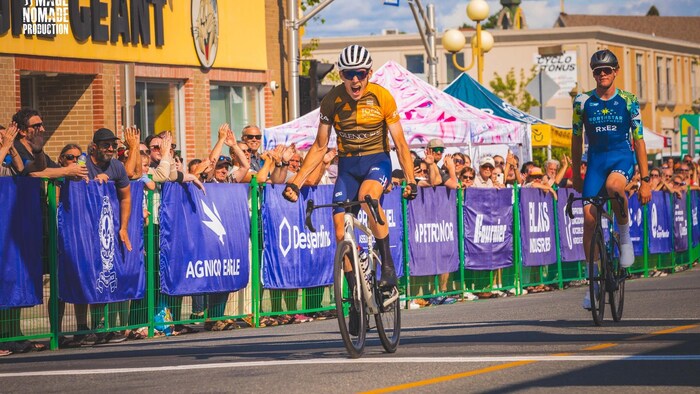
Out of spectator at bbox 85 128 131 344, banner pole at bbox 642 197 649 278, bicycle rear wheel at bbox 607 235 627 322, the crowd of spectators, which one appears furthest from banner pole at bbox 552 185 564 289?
spectator at bbox 85 128 131 344

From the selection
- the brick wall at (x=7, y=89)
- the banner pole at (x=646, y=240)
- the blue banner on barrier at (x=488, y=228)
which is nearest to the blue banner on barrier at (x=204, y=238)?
the blue banner on barrier at (x=488, y=228)

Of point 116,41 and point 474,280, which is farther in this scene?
point 116,41

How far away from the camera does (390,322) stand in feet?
35.8

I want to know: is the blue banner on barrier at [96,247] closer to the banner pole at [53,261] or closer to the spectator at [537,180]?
the banner pole at [53,261]

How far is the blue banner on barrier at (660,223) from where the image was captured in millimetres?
25938

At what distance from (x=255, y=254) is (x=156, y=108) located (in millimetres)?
11182

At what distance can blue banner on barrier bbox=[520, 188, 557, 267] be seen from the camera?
69.2 feet

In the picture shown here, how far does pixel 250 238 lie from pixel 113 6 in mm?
9381

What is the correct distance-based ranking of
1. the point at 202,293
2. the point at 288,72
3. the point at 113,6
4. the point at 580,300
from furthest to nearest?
1. the point at 288,72
2. the point at 113,6
3. the point at 580,300
4. the point at 202,293

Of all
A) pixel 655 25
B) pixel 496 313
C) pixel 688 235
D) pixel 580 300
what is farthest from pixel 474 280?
pixel 655 25

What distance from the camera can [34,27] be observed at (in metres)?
22.2

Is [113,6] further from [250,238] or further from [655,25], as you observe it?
[655,25]

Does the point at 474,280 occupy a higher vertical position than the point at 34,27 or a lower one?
lower

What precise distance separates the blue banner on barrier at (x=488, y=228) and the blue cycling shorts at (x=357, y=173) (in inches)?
338
